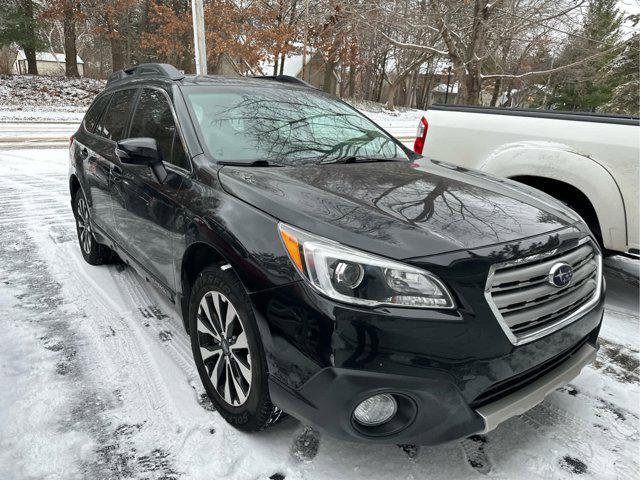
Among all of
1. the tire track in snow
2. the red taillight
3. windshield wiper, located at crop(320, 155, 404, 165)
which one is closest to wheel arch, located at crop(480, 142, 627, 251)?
the red taillight

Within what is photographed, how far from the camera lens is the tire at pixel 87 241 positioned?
4.45m

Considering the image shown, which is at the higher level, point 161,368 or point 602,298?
point 602,298

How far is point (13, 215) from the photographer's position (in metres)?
6.04

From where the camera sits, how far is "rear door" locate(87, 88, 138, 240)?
3657 mm

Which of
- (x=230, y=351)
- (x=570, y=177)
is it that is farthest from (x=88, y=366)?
(x=570, y=177)

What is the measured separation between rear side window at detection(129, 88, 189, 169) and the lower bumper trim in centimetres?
194

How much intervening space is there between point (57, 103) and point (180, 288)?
23.2m

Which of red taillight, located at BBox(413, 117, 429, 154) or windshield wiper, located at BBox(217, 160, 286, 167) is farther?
red taillight, located at BBox(413, 117, 429, 154)

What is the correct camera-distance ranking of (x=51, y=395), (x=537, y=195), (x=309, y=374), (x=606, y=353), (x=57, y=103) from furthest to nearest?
(x=57, y=103)
(x=606, y=353)
(x=537, y=195)
(x=51, y=395)
(x=309, y=374)

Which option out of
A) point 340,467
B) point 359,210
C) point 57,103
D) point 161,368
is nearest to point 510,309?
Result: point 359,210

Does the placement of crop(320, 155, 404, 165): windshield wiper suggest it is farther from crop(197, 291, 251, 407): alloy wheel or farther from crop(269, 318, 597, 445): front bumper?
crop(269, 318, 597, 445): front bumper

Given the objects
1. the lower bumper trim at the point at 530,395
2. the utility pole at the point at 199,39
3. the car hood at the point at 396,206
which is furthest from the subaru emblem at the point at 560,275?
the utility pole at the point at 199,39

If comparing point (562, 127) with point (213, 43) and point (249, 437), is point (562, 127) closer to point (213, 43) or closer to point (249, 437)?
point (249, 437)

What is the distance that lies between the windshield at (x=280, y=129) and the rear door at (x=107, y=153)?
2.96ft
